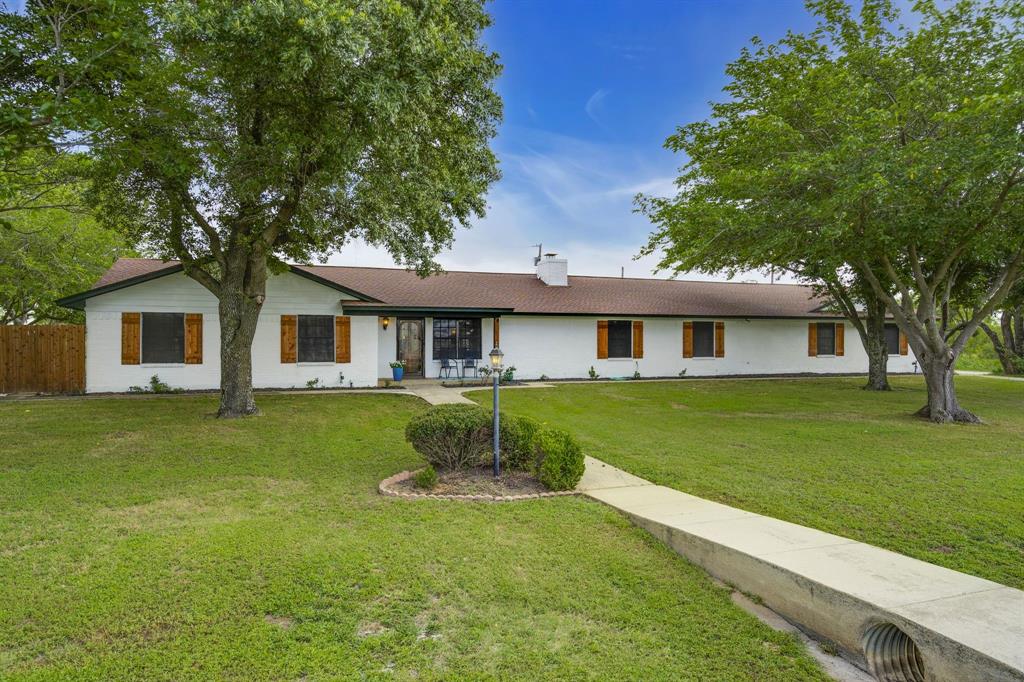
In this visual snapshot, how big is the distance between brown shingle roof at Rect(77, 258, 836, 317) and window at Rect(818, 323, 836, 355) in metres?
0.61

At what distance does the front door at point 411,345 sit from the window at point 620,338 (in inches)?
259

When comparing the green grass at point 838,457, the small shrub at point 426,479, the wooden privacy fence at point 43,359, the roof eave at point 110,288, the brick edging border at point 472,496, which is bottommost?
the green grass at point 838,457

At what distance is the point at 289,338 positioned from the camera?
15500mm

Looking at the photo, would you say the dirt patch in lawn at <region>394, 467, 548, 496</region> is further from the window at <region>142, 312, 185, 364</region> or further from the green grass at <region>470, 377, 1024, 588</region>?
the window at <region>142, 312, 185, 364</region>

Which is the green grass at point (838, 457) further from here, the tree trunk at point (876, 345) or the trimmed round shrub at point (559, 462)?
the tree trunk at point (876, 345)

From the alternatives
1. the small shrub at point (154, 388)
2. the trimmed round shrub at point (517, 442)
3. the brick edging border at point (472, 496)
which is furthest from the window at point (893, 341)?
the small shrub at point (154, 388)

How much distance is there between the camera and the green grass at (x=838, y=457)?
4.84m

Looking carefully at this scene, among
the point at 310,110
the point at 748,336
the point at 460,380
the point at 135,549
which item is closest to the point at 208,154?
the point at 310,110

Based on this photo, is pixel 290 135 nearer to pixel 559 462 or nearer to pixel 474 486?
pixel 474 486

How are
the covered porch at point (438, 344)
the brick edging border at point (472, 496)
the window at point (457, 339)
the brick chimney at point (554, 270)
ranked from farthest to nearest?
the brick chimney at point (554, 270), the window at point (457, 339), the covered porch at point (438, 344), the brick edging border at point (472, 496)

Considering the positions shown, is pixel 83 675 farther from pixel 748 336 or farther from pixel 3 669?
pixel 748 336

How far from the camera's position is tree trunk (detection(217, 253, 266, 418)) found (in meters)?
11.0

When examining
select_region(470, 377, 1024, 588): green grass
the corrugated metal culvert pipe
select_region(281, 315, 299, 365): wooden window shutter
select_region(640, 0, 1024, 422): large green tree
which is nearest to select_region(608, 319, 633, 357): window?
select_region(470, 377, 1024, 588): green grass

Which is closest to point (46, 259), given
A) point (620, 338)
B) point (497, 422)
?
point (620, 338)
